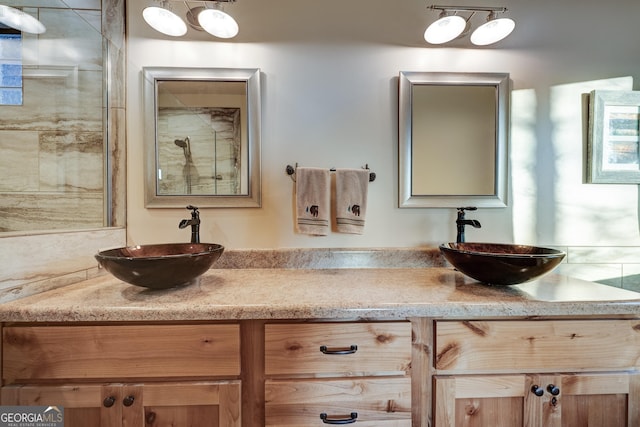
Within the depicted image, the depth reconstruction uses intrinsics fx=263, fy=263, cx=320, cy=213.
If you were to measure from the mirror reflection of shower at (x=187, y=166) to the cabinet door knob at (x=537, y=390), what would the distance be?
4.99 ft

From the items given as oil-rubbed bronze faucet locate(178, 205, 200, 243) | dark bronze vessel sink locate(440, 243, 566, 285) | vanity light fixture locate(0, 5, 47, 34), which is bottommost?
dark bronze vessel sink locate(440, 243, 566, 285)

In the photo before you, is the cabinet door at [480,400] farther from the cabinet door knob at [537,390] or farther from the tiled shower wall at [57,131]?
the tiled shower wall at [57,131]

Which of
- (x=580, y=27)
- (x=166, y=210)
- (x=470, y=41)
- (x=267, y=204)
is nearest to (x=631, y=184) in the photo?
(x=580, y=27)

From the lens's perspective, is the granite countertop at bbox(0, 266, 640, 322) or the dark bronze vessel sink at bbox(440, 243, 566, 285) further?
the dark bronze vessel sink at bbox(440, 243, 566, 285)

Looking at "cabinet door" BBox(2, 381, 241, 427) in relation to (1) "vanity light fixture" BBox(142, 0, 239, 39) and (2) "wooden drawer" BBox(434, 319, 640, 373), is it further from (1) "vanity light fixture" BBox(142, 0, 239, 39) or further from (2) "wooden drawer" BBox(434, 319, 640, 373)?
(1) "vanity light fixture" BBox(142, 0, 239, 39)

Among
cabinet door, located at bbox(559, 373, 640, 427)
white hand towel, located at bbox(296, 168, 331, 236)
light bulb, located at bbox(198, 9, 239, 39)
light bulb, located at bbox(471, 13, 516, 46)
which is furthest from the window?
cabinet door, located at bbox(559, 373, 640, 427)

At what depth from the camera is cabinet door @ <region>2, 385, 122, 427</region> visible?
0.75 m

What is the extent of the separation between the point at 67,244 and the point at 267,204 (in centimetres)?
80

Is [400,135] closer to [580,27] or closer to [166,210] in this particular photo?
[580,27]

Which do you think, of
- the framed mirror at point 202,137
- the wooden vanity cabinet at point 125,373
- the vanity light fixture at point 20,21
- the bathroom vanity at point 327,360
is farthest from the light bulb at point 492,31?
the vanity light fixture at point 20,21

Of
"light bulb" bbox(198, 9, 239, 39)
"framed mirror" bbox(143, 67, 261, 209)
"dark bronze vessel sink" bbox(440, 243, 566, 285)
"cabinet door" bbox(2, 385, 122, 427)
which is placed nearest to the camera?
"cabinet door" bbox(2, 385, 122, 427)

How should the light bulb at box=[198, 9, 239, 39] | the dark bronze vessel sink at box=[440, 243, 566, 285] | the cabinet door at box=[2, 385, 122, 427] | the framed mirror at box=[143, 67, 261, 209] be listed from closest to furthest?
the cabinet door at box=[2, 385, 122, 427] < the dark bronze vessel sink at box=[440, 243, 566, 285] < the light bulb at box=[198, 9, 239, 39] < the framed mirror at box=[143, 67, 261, 209]

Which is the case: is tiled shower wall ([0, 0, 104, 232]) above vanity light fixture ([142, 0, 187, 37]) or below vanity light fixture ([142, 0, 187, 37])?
below

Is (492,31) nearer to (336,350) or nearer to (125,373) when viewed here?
(336,350)
